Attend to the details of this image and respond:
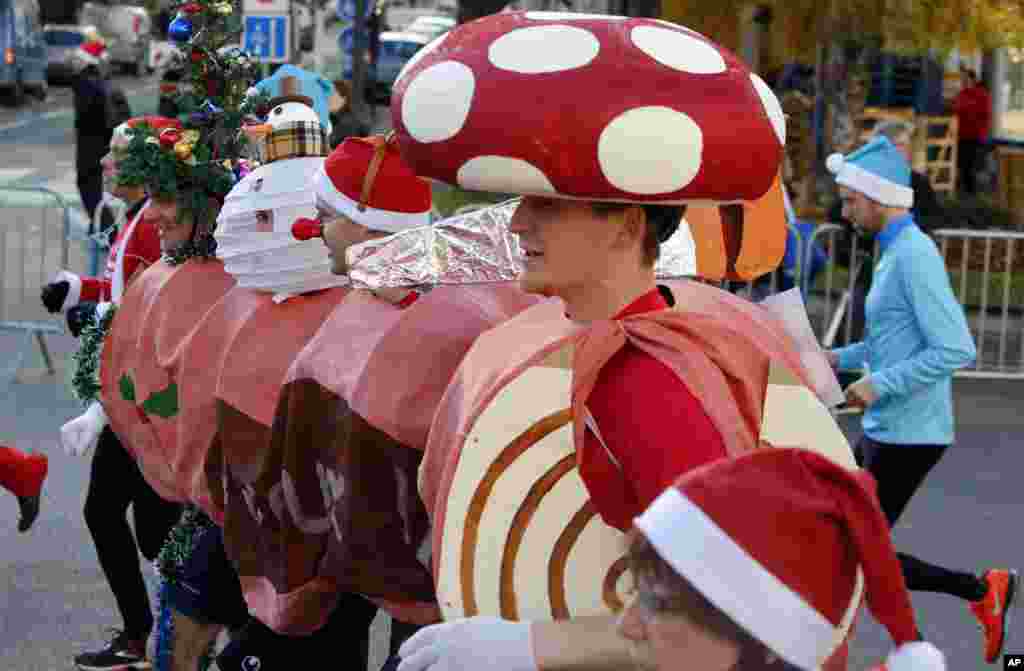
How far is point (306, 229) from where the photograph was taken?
4715 millimetres

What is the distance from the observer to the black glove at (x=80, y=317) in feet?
20.9

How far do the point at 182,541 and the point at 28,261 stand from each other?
857cm

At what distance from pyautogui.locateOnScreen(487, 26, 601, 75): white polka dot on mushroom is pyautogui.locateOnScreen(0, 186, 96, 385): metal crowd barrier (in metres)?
9.54

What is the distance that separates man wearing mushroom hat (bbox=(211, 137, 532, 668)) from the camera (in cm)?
413

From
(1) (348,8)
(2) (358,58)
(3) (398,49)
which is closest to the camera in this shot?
(2) (358,58)

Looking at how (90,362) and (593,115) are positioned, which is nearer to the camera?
(593,115)

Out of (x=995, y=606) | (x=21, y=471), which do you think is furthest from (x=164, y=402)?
(x=995, y=606)

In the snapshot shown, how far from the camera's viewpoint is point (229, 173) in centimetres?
576

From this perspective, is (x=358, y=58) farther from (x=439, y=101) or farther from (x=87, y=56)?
(x=439, y=101)

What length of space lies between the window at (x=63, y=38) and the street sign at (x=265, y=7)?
2396 centimetres

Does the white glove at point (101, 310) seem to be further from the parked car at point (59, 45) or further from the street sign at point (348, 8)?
the parked car at point (59, 45)

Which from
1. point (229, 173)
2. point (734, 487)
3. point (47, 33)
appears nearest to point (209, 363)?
point (229, 173)

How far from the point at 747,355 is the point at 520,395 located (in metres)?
0.37

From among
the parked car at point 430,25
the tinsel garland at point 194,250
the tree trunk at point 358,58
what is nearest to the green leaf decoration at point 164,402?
the tinsel garland at point 194,250
